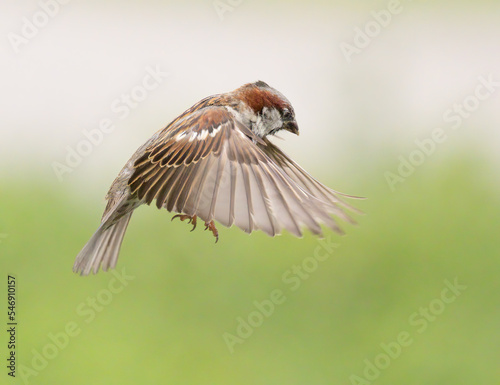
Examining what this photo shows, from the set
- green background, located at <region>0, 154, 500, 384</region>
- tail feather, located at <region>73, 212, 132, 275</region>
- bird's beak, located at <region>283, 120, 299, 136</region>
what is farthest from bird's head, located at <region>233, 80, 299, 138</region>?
green background, located at <region>0, 154, 500, 384</region>

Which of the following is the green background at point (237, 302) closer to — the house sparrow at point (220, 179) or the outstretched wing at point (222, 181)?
the house sparrow at point (220, 179)

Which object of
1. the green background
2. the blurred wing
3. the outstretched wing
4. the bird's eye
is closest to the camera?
the outstretched wing

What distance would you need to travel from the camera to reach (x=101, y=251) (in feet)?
12.0

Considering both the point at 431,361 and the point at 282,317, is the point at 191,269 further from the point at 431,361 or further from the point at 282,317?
the point at 431,361

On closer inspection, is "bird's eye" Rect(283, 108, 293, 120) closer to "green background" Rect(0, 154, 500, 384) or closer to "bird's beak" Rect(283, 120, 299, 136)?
"bird's beak" Rect(283, 120, 299, 136)

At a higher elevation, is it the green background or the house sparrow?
the house sparrow

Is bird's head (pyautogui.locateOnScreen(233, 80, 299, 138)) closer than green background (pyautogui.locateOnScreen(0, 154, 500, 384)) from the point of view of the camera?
Yes

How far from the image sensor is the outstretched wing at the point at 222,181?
9.70 feet

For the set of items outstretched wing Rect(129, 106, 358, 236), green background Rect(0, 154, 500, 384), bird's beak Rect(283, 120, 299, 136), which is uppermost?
bird's beak Rect(283, 120, 299, 136)

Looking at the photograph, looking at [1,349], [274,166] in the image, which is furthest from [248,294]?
[274,166]

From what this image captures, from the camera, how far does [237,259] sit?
20.7ft

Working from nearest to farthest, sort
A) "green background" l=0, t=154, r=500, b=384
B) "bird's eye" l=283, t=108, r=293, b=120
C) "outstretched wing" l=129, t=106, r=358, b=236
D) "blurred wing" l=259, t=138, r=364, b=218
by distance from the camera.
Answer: "outstretched wing" l=129, t=106, r=358, b=236 → "bird's eye" l=283, t=108, r=293, b=120 → "blurred wing" l=259, t=138, r=364, b=218 → "green background" l=0, t=154, r=500, b=384

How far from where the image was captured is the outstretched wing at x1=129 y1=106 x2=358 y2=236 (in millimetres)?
2955

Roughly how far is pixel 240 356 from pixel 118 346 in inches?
36.4
